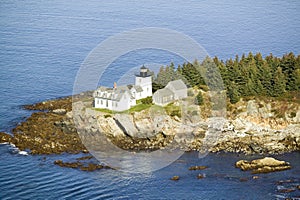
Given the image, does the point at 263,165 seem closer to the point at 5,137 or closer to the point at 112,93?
the point at 112,93

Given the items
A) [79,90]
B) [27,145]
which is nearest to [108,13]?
[79,90]

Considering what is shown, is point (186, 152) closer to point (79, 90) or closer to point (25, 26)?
point (79, 90)

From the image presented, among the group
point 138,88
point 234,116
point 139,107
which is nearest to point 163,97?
point 139,107

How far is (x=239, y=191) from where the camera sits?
69062 mm

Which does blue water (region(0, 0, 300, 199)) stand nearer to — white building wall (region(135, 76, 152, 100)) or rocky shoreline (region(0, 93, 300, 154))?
rocky shoreline (region(0, 93, 300, 154))

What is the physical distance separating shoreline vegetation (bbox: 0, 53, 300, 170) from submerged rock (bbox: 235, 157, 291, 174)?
4133mm

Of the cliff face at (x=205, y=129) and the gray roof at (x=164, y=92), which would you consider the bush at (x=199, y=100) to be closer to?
the cliff face at (x=205, y=129)

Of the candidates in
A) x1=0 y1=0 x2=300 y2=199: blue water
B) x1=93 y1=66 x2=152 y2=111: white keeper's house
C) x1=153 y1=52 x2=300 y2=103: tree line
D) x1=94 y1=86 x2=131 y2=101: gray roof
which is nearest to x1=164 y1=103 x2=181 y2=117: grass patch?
x1=93 y1=66 x2=152 y2=111: white keeper's house

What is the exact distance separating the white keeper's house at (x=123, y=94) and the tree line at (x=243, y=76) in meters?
2.80

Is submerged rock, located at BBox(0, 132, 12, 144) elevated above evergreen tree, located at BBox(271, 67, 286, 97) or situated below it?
below

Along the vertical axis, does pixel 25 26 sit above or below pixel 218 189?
above

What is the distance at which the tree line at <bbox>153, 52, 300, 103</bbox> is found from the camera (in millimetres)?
88875

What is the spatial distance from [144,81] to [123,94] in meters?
5.47

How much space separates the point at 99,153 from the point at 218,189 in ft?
61.8
